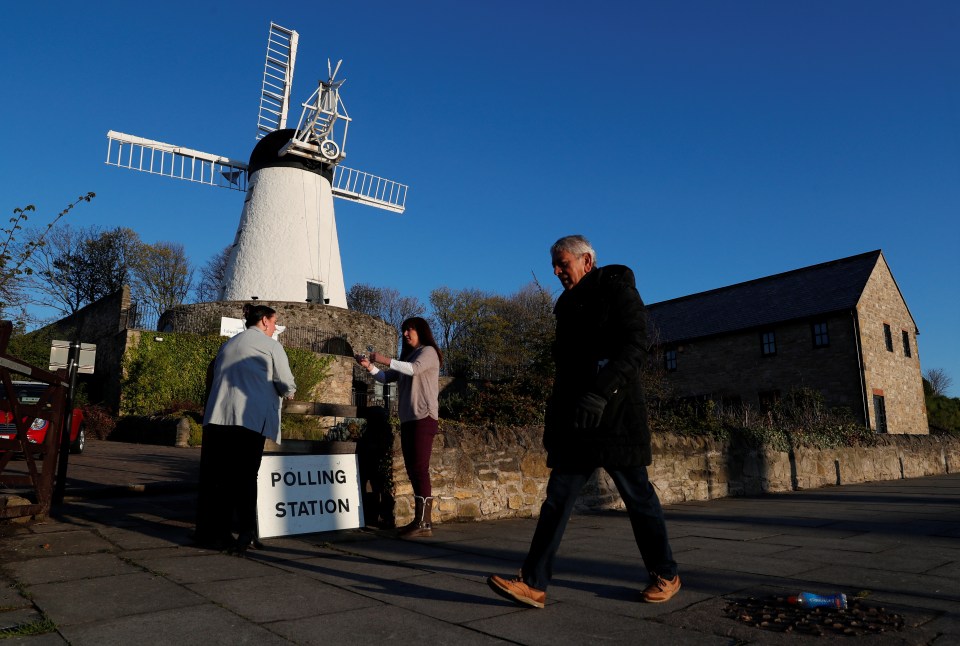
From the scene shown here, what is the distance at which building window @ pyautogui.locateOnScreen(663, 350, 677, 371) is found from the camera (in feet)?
106

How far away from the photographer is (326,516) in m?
5.55

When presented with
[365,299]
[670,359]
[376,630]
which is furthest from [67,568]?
[365,299]

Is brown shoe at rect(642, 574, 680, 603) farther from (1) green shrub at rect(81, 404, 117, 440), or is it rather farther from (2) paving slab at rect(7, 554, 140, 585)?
(1) green shrub at rect(81, 404, 117, 440)

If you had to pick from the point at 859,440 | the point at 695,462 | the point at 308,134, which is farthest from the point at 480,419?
the point at 308,134

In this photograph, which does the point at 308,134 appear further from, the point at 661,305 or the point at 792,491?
the point at 792,491

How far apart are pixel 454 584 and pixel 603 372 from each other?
1484 millimetres

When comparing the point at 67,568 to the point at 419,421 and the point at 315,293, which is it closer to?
the point at 419,421

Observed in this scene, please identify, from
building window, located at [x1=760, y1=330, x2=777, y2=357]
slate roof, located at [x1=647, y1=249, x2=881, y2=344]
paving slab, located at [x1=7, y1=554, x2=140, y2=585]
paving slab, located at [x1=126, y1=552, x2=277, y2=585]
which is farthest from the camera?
building window, located at [x1=760, y1=330, x2=777, y2=357]

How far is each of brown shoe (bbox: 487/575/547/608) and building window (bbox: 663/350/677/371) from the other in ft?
99.9

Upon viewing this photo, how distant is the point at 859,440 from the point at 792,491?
4.04 m

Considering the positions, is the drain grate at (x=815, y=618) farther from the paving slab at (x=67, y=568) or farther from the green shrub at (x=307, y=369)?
the green shrub at (x=307, y=369)

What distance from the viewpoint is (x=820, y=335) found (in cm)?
2752

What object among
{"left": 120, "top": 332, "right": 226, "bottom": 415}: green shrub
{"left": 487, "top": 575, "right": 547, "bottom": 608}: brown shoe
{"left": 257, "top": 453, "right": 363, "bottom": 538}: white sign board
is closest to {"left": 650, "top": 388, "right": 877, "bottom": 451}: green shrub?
{"left": 257, "top": 453, "right": 363, "bottom": 538}: white sign board

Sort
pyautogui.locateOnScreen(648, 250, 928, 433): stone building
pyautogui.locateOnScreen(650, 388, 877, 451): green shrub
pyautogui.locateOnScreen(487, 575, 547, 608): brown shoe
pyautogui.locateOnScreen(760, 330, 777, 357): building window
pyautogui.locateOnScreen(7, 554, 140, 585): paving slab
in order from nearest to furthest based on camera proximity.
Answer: pyautogui.locateOnScreen(487, 575, 547, 608): brown shoe, pyautogui.locateOnScreen(7, 554, 140, 585): paving slab, pyautogui.locateOnScreen(650, 388, 877, 451): green shrub, pyautogui.locateOnScreen(648, 250, 928, 433): stone building, pyautogui.locateOnScreen(760, 330, 777, 357): building window
